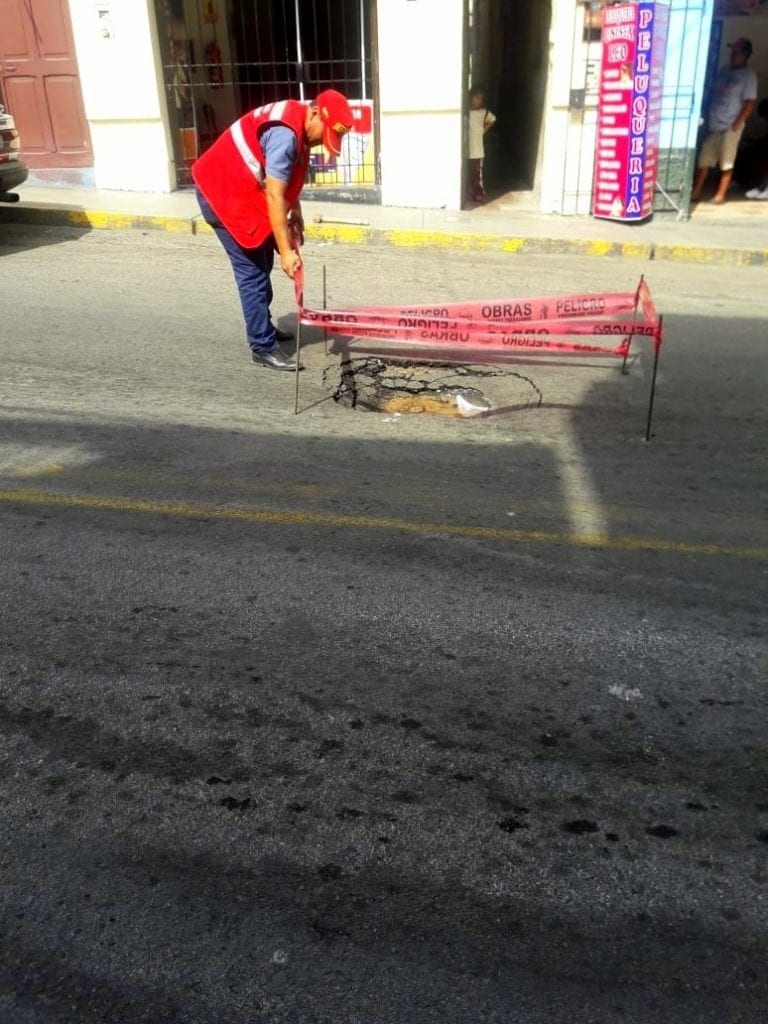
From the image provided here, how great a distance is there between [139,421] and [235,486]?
1.18 metres

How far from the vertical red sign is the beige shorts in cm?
171

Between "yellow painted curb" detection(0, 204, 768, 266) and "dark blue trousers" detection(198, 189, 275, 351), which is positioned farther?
"yellow painted curb" detection(0, 204, 768, 266)

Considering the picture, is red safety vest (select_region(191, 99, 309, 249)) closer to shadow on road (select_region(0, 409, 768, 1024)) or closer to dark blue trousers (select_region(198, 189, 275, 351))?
dark blue trousers (select_region(198, 189, 275, 351))

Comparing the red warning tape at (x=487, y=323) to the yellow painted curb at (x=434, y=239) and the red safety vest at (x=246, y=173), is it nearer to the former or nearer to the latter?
the red safety vest at (x=246, y=173)

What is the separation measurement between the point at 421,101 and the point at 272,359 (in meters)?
7.09

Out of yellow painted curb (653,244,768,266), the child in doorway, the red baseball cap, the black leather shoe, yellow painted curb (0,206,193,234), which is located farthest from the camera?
the child in doorway

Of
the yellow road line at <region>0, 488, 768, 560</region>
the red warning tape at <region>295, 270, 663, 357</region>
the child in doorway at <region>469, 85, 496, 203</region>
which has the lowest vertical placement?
the yellow road line at <region>0, 488, 768, 560</region>

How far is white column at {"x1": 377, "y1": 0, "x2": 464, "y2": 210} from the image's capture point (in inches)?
451

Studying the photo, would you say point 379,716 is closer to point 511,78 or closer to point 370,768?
point 370,768

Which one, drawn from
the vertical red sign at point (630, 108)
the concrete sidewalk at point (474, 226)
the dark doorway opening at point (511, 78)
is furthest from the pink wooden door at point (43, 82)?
the vertical red sign at point (630, 108)

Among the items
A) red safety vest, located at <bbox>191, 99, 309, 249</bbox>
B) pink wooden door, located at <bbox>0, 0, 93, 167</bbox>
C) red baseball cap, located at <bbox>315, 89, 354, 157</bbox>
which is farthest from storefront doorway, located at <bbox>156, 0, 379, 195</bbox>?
red baseball cap, located at <bbox>315, 89, 354, 157</bbox>

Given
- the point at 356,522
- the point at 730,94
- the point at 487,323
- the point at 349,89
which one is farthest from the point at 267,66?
the point at 356,522

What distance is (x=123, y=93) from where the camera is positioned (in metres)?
12.4

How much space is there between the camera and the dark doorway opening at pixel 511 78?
44.9ft
